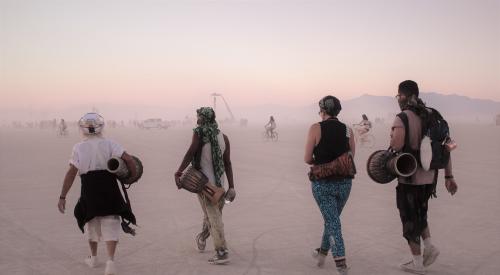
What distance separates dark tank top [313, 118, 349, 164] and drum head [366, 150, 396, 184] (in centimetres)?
36

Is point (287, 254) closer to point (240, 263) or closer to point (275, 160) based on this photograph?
point (240, 263)

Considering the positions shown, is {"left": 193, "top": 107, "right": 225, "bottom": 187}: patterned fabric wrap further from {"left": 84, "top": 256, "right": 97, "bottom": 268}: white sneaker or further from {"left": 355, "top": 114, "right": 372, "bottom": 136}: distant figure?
{"left": 355, "top": 114, "right": 372, "bottom": 136}: distant figure

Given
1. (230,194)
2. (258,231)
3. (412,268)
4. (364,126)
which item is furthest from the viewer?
(364,126)

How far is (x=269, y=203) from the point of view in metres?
10.2

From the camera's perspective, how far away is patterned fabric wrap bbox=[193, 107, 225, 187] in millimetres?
5883

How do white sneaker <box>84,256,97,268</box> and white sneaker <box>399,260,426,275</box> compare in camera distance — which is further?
white sneaker <box>84,256,97,268</box>

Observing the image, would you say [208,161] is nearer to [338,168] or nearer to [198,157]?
[198,157]

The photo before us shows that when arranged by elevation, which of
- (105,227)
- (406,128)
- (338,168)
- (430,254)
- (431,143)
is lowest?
(430,254)

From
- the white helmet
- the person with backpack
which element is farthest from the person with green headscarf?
the person with backpack

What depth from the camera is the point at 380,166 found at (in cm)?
539

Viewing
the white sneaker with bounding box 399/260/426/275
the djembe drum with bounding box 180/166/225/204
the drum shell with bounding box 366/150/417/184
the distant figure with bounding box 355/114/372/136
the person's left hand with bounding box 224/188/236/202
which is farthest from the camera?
the distant figure with bounding box 355/114/372/136

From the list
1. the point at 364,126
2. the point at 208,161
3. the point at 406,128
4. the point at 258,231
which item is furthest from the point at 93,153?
the point at 364,126

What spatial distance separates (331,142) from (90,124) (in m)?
2.61

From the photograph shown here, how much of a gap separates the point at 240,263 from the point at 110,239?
1600 millimetres
